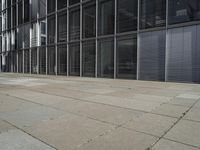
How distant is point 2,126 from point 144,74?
12484 mm

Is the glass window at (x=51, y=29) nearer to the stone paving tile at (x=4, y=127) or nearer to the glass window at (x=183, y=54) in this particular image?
the glass window at (x=183, y=54)

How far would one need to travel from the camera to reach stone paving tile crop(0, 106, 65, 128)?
14.7 ft

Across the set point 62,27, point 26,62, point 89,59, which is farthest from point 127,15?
point 26,62

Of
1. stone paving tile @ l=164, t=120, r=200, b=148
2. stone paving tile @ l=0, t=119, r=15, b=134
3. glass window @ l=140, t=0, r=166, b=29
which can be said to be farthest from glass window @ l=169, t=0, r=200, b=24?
stone paving tile @ l=0, t=119, r=15, b=134

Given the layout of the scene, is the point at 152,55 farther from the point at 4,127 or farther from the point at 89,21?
the point at 4,127

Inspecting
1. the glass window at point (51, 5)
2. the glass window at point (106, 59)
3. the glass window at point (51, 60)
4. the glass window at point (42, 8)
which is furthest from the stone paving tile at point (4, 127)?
the glass window at point (42, 8)

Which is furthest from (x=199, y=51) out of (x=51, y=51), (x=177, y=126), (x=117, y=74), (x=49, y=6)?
(x=49, y=6)

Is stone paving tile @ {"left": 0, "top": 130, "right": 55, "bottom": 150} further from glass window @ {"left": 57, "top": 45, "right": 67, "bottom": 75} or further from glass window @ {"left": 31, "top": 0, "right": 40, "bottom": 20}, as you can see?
glass window @ {"left": 31, "top": 0, "right": 40, "bottom": 20}

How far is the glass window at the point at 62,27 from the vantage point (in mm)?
22044

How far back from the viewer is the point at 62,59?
22141mm

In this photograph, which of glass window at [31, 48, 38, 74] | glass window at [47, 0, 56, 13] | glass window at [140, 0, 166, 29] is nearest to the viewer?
glass window at [140, 0, 166, 29]

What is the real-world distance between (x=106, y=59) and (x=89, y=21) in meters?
4.64

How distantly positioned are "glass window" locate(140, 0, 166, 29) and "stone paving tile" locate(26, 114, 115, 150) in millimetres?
12188

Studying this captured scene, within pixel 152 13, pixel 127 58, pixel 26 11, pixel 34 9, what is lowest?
pixel 127 58
